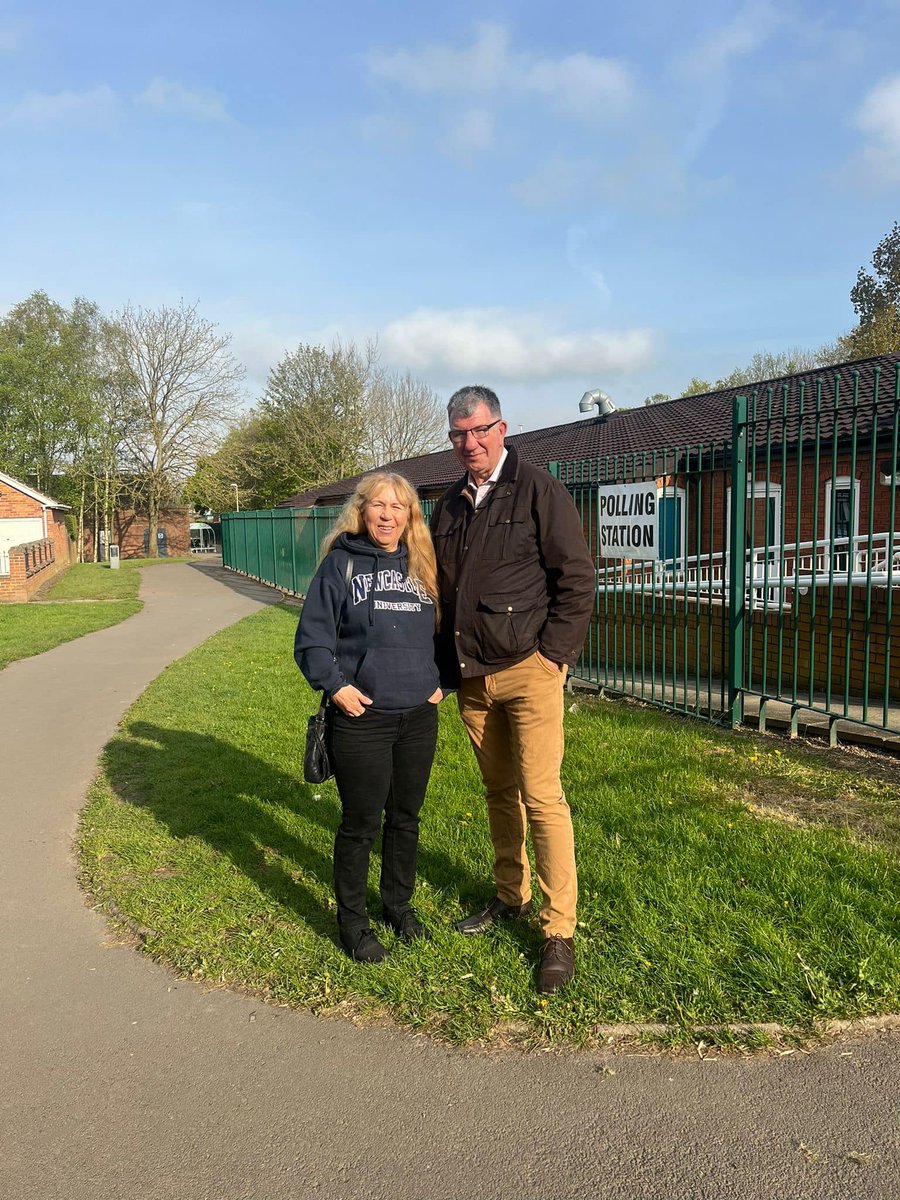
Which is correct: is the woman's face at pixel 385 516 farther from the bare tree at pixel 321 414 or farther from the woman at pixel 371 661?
the bare tree at pixel 321 414

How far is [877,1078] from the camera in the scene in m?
2.51

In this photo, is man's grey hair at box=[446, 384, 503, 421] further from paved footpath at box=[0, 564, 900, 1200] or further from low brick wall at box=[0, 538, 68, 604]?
low brick wall at box=[0, 538, 68, 604]

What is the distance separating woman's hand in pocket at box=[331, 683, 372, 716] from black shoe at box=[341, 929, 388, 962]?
88cm

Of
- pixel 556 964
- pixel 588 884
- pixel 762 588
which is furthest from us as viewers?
pixel 762 588

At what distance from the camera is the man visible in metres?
3.08

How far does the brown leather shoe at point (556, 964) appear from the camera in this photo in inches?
116

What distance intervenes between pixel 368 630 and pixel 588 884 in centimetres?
154

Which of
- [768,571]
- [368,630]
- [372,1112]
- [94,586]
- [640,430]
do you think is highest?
[640,430]

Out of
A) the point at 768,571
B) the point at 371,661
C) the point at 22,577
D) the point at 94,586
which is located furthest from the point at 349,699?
the point at 94,586

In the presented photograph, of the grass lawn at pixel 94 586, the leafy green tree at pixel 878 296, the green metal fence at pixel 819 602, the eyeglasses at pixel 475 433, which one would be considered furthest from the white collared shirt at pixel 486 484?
the leafy green tree at pixel 878 296

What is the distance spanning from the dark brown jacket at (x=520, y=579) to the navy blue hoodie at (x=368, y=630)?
170mm

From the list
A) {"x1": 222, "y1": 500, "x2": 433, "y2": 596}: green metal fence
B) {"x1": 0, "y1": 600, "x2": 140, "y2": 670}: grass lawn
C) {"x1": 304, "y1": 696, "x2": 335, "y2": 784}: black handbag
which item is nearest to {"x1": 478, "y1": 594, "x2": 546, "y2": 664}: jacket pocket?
{"x1": 304, "y1": 696, "x2": 335, "y2": 784}: black handbag

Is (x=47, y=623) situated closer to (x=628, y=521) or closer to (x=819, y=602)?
(x=628, y=521)

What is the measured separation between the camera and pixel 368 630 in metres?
3.11
